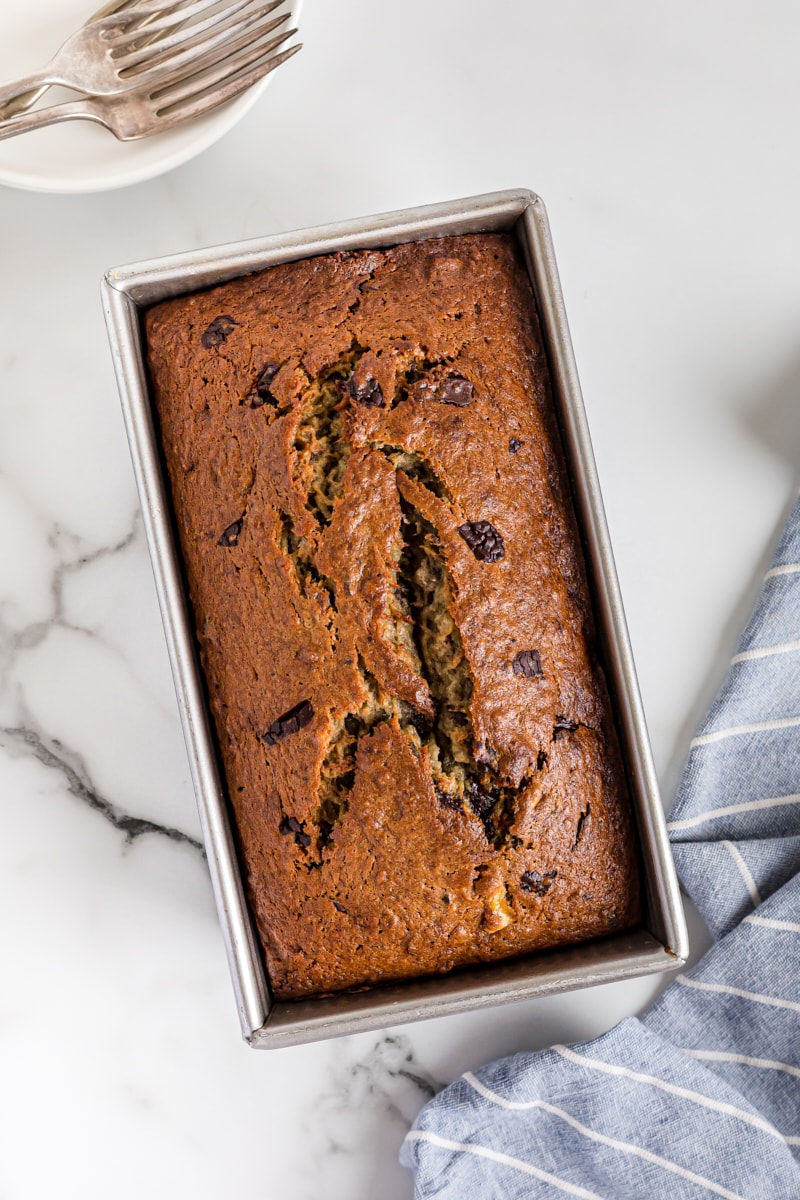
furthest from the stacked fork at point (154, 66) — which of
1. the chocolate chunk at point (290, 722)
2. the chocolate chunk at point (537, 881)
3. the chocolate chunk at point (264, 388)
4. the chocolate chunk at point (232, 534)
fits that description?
the chocolate chunk at point (537, 881)

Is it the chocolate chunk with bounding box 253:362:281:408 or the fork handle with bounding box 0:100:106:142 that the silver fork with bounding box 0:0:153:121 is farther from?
the chocolate chunk with bounding box 253:362:281:408

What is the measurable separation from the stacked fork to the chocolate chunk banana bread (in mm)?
346

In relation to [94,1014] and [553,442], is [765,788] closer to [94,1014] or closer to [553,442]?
[553,442]

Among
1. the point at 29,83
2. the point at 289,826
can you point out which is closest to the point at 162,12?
the point at 29,83

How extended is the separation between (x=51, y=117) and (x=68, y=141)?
129 millimetres

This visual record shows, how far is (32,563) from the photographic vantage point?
177cm

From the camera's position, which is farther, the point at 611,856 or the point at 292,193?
the point at 292,193

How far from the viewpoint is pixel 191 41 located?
156 centimetres

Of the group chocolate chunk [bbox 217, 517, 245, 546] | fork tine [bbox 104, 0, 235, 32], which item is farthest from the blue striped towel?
fork tine [bbox 104, 0, 235, 32]

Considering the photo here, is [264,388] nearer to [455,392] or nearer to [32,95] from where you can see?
[455,392]

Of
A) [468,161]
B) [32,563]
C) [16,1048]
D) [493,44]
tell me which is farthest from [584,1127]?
[493,44]

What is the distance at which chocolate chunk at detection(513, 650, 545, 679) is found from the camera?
137 cm

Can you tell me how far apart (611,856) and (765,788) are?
458mm

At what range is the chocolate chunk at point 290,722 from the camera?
1.37m
